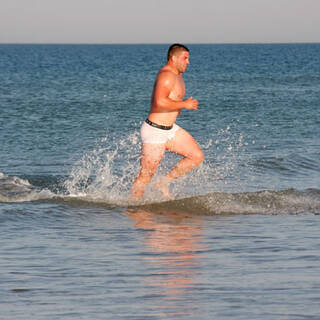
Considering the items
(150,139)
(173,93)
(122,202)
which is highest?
(173,93)

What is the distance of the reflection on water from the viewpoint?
4.98 meters

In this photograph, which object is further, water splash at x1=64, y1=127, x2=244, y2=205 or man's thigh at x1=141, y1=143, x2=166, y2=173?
water splash at x1=64, y1=127, x2=244, y2=205

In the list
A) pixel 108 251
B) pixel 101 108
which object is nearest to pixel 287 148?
pixel 108 251

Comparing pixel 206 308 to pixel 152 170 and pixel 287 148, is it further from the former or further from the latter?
pixel 287 148

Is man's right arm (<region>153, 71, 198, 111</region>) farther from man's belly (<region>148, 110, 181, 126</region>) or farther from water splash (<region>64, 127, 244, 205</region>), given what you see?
water splash (<region>64, 127, 244, 205</region>)

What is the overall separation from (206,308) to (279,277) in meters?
0.94

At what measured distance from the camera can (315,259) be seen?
613cm

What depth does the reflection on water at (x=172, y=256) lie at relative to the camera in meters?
4.98

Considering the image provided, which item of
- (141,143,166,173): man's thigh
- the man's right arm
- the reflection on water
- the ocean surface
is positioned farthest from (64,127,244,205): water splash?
the man's right arm

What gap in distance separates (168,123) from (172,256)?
2.42 meters

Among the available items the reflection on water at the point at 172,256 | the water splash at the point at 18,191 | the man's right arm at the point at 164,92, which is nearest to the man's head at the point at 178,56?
the man's right arm at the point at 164,92

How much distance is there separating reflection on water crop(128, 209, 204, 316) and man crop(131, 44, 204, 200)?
59 centimetres

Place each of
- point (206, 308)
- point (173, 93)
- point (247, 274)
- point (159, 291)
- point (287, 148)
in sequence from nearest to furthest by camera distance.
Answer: point (206, 308) → point (159, 291) → point (247, 274) → point (173, 93) → point (287, 148)

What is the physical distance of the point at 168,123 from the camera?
8.43m
